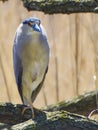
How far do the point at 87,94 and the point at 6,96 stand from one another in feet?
3.72

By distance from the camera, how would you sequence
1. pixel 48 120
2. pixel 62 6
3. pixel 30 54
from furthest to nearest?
pixel 30 54 → pixel 62 6 → pixel 48 120

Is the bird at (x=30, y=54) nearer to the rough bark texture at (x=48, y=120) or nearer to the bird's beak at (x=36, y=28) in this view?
the bird's beak at (x=36, y=28)

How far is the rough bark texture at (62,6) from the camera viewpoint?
114 centimetres

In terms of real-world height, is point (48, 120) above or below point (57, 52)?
above

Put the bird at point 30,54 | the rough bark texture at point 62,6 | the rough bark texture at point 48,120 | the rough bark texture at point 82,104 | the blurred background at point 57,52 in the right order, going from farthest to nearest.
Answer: the blurred background at point 57,52, the bird at point 30,54, the rough bark texture at point 82,104, the rough bark texture at point 62,6, the rough bark texture at point 48,120

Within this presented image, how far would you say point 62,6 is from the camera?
3.79 feet

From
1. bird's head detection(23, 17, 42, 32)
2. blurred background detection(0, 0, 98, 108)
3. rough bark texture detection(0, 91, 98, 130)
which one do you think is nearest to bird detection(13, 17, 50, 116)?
bird's head detection(23, 17, 42, 32)

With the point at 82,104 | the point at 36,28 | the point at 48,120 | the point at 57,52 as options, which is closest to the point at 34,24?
the point at 36,28

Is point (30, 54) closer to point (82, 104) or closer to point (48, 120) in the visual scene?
point (82, 104)

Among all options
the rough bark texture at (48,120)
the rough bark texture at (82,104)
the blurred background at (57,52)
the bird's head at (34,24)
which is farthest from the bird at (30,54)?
the blurred background at (57,52)

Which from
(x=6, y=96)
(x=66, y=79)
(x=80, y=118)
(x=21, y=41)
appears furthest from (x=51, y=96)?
(x=80, y=118)

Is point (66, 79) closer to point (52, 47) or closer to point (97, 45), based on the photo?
point (52, 47)

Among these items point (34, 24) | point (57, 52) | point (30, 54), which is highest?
point (34, 24)

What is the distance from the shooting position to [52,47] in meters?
2.54
